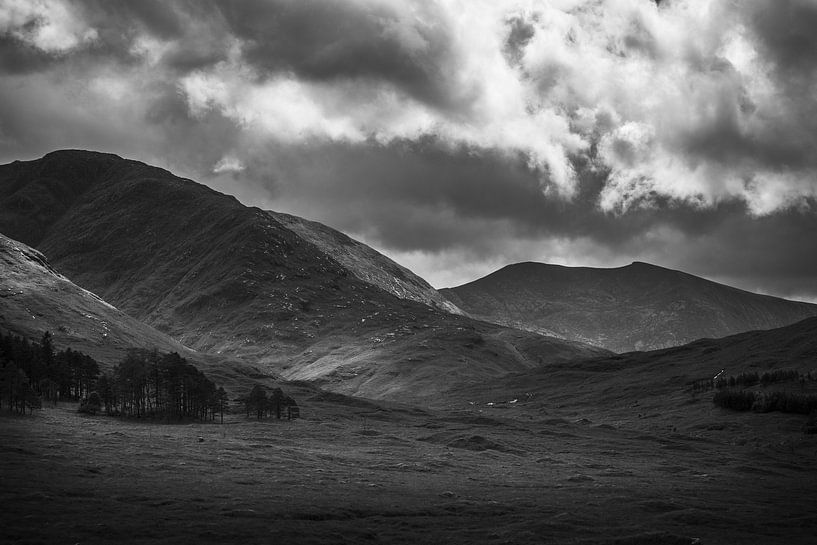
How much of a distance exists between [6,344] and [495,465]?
422ft

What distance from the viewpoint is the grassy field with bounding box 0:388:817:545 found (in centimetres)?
6819

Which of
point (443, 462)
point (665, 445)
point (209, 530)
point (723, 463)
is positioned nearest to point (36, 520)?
point (209, 530)

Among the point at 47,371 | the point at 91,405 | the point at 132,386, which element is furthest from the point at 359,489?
the point at 47,371

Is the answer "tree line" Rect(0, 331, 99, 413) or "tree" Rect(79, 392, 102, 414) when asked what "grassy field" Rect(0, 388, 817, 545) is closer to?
"tree" Rect(79, 392, 102, 414)

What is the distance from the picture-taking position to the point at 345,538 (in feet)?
221

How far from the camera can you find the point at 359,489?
322 ft

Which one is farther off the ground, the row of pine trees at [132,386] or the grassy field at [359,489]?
the row of pine trees at [132,386]

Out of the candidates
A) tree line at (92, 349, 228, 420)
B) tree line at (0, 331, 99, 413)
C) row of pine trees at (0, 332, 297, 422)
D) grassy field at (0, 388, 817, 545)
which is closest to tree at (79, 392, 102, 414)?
row of pine trees at (0, 332, 297, 422)

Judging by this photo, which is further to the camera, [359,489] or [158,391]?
[158,391]

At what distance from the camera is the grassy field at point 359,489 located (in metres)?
68.2

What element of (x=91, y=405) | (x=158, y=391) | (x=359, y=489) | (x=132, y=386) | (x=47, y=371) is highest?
(x=47, y=371)

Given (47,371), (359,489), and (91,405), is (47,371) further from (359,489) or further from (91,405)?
(359,489)

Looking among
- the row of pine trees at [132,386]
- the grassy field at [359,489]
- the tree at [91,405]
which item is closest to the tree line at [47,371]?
the row of pine trees at [132,386]

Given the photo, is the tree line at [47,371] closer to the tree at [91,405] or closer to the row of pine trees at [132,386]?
the row of pine trees at [132,386]
